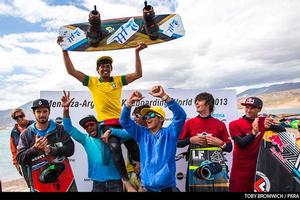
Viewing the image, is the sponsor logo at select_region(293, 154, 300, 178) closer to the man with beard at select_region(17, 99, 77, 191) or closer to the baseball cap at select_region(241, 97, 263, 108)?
the baseball cap at select_region(241, 97, 263, 108)

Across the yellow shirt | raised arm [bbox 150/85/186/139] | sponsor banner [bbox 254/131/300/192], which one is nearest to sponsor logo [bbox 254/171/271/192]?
sponsor banner [bbox 254/131/300/192]

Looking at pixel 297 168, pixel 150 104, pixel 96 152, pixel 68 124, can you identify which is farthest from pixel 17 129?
pixel 297 168

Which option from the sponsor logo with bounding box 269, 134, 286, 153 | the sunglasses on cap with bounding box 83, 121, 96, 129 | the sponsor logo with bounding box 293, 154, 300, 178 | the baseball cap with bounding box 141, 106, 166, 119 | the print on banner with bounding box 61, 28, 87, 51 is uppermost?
the print on banner with bounding box 61, 28, 87, 51

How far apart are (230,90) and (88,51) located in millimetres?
1814

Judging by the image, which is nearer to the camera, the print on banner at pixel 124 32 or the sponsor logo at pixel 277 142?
the sponsor logo at pixel 277 142

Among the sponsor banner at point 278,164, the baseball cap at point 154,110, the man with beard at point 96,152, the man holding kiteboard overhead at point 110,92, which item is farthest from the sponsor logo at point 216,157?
the man with beard at point 96,152

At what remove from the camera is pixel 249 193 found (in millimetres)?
3975

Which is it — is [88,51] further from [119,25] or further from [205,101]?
A: [205,101]

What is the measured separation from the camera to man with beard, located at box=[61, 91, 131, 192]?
4070mm

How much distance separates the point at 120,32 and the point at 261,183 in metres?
2.48

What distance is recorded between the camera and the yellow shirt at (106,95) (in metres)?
4.07

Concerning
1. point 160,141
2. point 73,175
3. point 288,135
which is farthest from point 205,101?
point 73,175

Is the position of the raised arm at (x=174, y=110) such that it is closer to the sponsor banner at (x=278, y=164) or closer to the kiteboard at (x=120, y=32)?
the kiteboard at (x=120, y=32)

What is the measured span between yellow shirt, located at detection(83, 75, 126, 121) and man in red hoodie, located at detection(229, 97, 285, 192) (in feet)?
4.67
